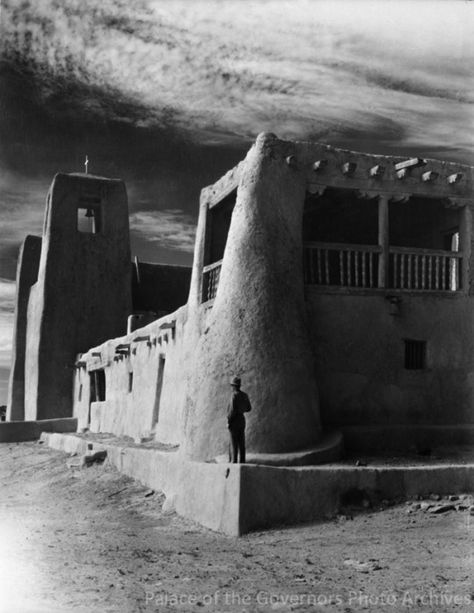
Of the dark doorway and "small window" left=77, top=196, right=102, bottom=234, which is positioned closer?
the dark doorway

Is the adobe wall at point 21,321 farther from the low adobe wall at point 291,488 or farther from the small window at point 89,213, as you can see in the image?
the low adobe wall at point 291,488

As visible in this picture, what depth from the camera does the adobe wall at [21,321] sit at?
3155 centimetres

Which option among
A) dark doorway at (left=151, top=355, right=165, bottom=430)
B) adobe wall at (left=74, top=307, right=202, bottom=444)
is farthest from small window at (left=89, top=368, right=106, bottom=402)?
dark doorway at (left=151, top=355, right=165, bottom=430)

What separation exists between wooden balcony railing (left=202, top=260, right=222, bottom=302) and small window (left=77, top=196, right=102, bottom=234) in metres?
15.3

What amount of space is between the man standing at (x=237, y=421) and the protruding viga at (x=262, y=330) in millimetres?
909

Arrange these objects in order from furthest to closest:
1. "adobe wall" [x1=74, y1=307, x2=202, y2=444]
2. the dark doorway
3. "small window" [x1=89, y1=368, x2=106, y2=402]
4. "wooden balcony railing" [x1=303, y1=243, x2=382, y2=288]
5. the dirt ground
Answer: "small window" [x1=89, y1=368, x2=106, y2=402] → the dark doorway → "adobe wall" [x1=74, y1=307, x2=202, y2=444] → "wooden balcony railing" [x1=303, y1=243, x2=382, y2=288] → the dirt ground

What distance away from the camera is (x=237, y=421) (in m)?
10.6

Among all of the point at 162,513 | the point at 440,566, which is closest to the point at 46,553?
the point at 162,513

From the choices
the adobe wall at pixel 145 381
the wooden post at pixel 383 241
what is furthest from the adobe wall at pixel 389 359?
the adobe wall at pixel 145 381

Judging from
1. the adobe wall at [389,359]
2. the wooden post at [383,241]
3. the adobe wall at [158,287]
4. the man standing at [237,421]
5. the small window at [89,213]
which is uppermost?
the small window at [89,213]

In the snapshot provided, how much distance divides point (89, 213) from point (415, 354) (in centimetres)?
1973

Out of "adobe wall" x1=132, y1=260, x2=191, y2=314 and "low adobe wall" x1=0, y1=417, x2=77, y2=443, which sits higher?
"adobe wall" x1=132, y1=260, x2=191, y2=314

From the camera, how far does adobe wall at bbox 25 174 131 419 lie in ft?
92.6

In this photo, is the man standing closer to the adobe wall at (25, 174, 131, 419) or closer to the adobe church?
the adobe church
